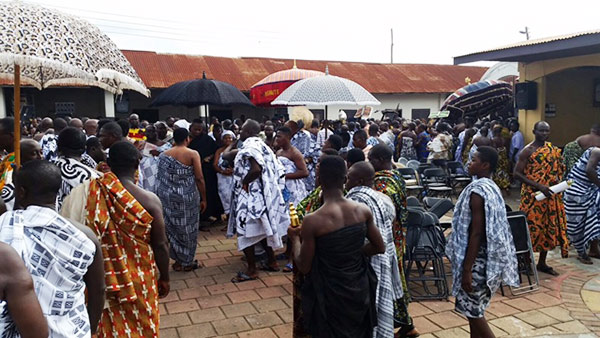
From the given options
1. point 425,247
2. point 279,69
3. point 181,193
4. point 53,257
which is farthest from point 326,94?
point 279,69

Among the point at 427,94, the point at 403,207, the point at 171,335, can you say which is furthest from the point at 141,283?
the point at 427,94

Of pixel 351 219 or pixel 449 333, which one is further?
pixel 449 333

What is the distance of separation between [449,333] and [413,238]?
3.76ft

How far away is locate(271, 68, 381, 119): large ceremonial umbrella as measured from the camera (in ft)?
20.1

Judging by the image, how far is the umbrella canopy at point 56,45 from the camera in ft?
8.87

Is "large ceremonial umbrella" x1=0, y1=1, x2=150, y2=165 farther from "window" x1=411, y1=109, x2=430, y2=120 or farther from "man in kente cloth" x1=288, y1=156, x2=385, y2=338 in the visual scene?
"window" x1=411, y1=109, x2=430, y2=120

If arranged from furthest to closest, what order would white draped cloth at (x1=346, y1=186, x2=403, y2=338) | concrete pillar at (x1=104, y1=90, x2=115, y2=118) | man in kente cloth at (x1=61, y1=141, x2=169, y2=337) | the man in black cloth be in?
concrete pillar at (x1=104, y1=90, x2=115, y2=118) < the man in black cloth < white draped cloth at (x1=346, y1=186, x2=403, y2=338) < man in kente cloth at (x1=61, y1=141, x2=169, y2=337)

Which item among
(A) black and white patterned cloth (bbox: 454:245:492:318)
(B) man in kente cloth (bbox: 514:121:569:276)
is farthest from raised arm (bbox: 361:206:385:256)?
(B) man in kente cloth (bbox: 514:121:569:276)

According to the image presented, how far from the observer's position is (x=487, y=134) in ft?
35.7

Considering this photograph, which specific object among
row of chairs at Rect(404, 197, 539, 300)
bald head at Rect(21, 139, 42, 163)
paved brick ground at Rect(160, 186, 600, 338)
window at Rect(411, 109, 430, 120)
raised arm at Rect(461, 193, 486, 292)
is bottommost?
paved brick ground at Rect(160, 186, 600, 338)

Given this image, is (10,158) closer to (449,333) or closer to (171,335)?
(171,335)

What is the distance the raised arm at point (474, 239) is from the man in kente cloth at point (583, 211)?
3376 mm

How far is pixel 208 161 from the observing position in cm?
743

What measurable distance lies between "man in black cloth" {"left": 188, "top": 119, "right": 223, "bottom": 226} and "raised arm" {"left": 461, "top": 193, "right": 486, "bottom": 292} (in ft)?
15.8
